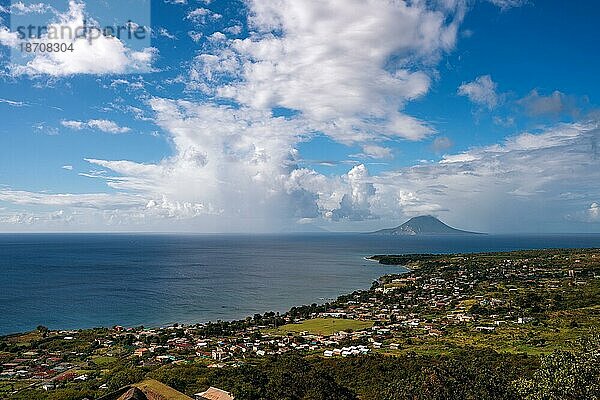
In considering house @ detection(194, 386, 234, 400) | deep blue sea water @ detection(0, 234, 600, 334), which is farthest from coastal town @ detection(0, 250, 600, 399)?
deep blue sea water @ detection(0, 234, 600, 334)

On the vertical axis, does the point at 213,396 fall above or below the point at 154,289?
above

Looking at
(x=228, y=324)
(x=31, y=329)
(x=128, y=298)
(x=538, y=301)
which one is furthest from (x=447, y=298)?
(x=31, y=329)

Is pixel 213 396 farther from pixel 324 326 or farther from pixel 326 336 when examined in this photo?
pixel 324 326

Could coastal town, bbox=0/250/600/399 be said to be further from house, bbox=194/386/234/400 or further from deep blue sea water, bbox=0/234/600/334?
deep blue sea water, bbox=0/234/600/334

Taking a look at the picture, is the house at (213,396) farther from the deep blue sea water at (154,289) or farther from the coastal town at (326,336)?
the deep blue sea water at (154,289)

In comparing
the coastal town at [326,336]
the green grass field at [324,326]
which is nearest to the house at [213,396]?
the coastal town at [326,336]

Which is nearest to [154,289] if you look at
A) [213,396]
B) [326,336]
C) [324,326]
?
[324,326]

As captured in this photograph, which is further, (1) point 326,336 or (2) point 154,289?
(2) point 154,289
